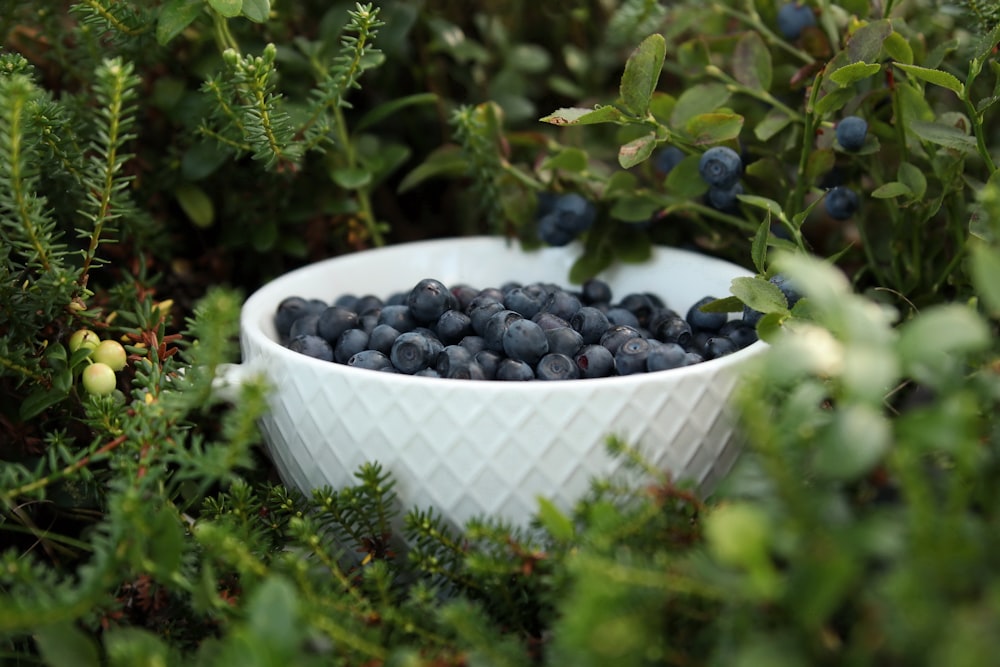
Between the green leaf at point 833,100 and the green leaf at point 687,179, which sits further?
the green leaf at point 687,179

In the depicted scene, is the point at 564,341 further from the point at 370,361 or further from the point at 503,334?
the point at 370,361

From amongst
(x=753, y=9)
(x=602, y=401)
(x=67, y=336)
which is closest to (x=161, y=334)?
(x=67, y=336)

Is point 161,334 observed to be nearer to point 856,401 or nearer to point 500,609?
point 500,609

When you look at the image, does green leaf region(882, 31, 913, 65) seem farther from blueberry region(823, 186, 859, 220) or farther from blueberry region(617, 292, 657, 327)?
blueberry region(617, 292, 657, 327)

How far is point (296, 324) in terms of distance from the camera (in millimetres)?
877

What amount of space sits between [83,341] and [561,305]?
0.43 m

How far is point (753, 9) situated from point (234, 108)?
1.91ft

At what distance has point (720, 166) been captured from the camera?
911 mm

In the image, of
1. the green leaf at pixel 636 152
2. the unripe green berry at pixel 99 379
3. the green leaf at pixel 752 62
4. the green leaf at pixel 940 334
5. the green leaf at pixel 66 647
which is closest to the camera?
the green leaf at pixel 940 334

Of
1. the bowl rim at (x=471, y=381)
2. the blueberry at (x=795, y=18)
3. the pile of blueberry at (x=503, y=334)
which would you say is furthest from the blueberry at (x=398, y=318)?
the blueberry at (x=795, y=18)

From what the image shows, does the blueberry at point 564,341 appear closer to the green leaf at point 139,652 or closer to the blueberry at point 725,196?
the blueberry at point 725,196

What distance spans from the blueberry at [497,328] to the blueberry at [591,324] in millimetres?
59

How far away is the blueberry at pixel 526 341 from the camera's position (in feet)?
2.52

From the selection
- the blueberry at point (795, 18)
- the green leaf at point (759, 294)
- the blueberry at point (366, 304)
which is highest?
the blueberry at point (795, 18)
